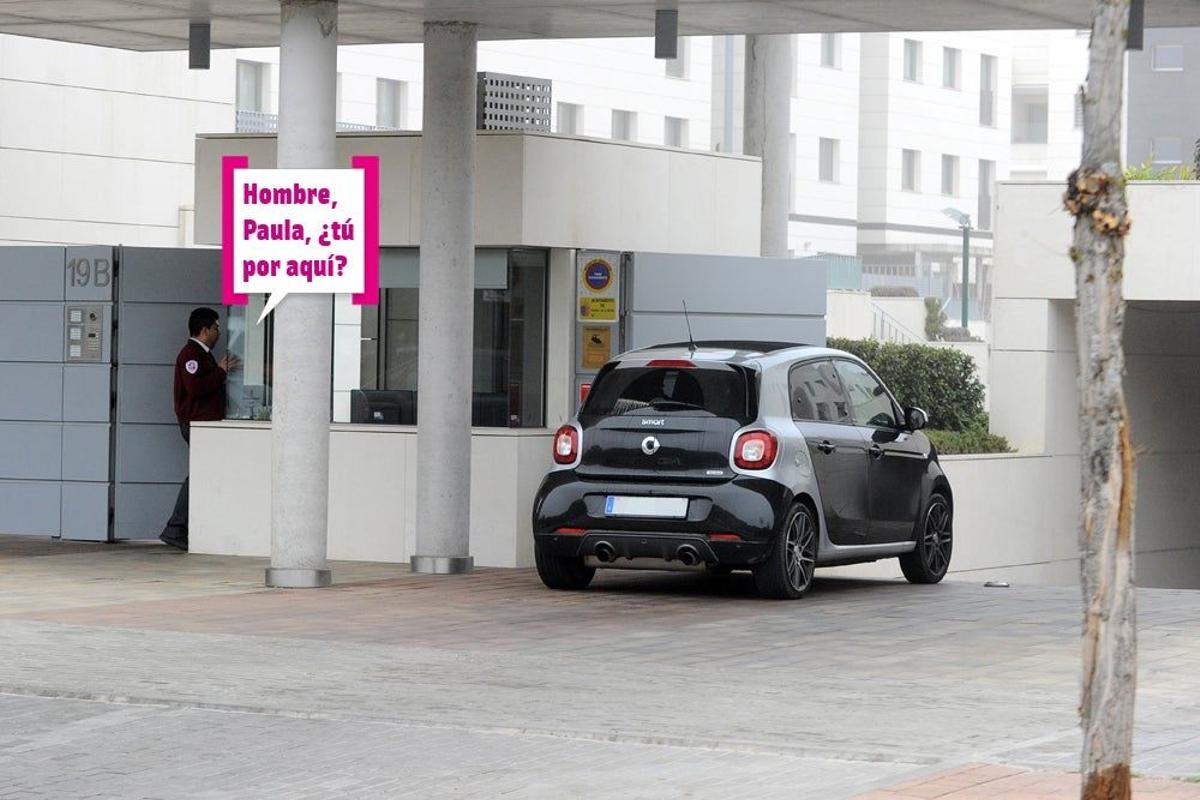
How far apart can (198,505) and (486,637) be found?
6.47 m

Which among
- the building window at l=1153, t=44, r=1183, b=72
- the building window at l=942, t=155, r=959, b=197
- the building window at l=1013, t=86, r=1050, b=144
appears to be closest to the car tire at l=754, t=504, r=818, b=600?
the building window at l=1153, t=44, r=1183, b=72

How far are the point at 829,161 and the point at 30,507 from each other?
59012mm

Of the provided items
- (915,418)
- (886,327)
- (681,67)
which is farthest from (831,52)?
(915,418)

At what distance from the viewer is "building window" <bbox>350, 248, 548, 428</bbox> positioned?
1769 cm

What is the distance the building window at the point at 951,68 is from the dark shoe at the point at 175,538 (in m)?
65.3

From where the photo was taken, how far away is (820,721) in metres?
9.47

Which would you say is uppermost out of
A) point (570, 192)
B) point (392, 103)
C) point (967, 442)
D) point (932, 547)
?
point (392, 103)

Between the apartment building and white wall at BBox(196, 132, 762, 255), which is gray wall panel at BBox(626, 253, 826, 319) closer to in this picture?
white wall at BBox(196, 132, 762, 255)

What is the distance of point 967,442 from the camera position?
76.2 feet

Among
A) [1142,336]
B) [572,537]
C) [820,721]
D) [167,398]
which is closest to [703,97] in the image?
[1142,336]

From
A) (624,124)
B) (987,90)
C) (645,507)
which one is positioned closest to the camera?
(645,507)

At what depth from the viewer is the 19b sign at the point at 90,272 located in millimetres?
19031

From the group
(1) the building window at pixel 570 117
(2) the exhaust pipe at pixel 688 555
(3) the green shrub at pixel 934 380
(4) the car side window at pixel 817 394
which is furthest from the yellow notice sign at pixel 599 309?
(1) the building window at pixel 570 117

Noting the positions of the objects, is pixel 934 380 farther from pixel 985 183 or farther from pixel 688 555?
pixel 985 183
